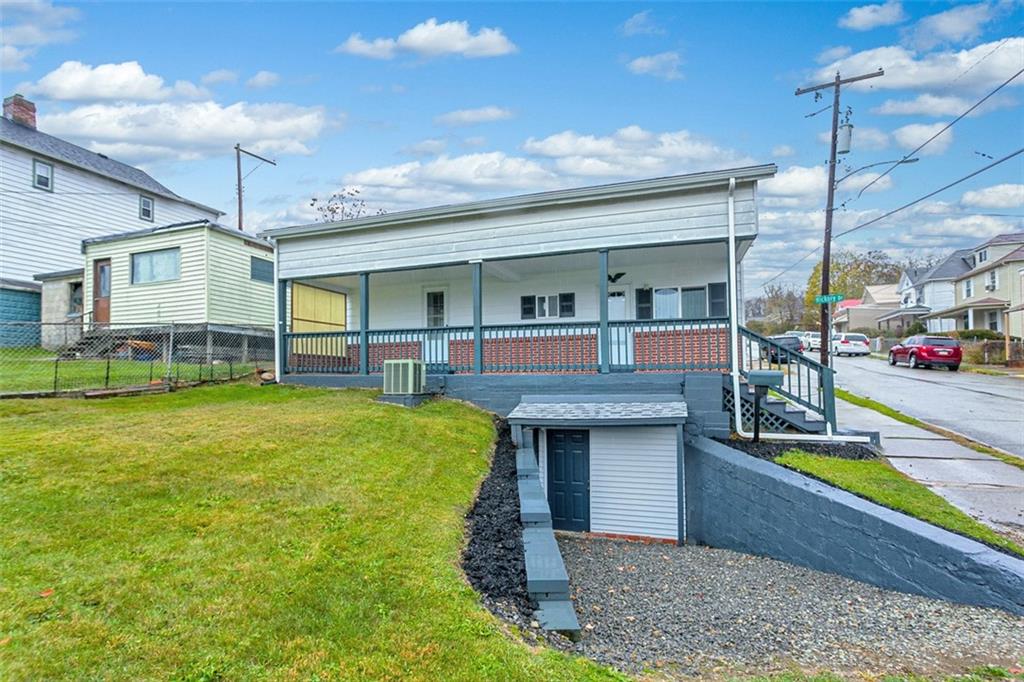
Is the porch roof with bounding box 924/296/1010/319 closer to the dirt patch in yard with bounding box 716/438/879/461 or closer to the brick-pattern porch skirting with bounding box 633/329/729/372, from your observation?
the dirt patch in yard with bounding box 716/438/879/461

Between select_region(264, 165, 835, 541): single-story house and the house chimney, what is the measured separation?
16239 millimetres

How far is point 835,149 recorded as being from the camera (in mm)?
15898

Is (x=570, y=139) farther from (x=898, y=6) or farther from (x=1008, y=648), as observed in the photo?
(x=1008, y=648)

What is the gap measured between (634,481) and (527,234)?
17.2ft

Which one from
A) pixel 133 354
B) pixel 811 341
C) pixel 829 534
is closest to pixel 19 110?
pixel 133 354

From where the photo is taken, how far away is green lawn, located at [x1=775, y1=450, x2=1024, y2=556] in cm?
544

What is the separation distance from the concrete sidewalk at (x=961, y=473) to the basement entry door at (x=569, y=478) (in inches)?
190

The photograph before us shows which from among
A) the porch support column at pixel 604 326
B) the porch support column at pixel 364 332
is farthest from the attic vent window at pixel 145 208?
the porch support column at pixel 604 326

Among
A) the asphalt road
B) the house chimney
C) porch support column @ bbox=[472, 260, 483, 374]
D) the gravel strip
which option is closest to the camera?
the gravel strip

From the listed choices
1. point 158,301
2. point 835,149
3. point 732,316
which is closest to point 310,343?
point 158,301

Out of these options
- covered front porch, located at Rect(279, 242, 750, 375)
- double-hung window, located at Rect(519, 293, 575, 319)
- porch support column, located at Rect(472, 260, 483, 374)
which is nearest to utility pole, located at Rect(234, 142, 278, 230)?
covered front porch, located at Rect(279, 242, 750, 375)

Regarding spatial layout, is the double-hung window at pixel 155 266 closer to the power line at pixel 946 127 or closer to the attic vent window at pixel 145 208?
the attic vent window at pixel 145 208

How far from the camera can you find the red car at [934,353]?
23.6m

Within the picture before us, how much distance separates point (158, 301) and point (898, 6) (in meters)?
22.4
